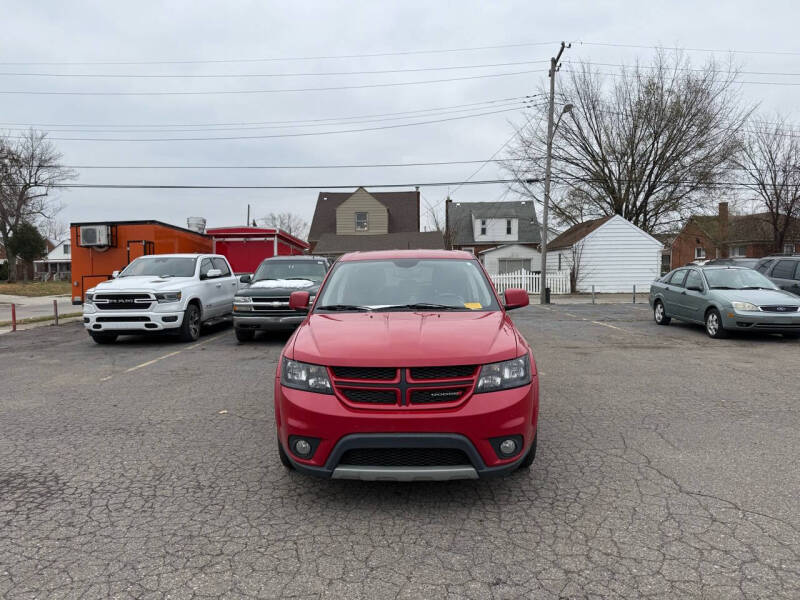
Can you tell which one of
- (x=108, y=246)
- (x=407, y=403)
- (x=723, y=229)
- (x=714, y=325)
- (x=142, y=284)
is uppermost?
(x=723, y=229)

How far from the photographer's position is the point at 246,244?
16.9 m

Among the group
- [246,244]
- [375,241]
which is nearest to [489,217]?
[375,241]

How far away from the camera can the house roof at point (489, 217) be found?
4531cm

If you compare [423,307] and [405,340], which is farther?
[423,307]

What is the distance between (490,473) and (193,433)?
302cm

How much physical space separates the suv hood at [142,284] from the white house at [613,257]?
928 inches

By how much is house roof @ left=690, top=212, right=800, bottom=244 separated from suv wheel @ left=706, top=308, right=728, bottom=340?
22733 millimetres

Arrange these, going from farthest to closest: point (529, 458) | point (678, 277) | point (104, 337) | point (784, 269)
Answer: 1. point (784, 269)
2. point (678, 277)
3. point (104, 337)
4. point (529, 458)

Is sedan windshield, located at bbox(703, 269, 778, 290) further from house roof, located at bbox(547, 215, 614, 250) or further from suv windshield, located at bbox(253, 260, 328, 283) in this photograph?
house roof, located at bbox(547, 215, 614, 250)

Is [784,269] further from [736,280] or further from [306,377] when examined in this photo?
[306,377]

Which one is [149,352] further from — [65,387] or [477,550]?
[477,550]

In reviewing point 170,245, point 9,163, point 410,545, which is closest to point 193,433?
point 410,545

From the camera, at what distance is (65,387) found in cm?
690

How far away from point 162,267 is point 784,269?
15.1 m
